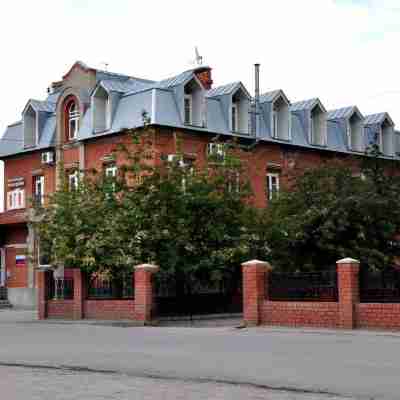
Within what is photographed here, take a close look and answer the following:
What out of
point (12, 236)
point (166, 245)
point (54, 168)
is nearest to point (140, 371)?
point (166, 245)

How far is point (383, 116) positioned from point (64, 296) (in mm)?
23633

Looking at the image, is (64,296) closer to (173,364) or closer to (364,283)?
(364,283)

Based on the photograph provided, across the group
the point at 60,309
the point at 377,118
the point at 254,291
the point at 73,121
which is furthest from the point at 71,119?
the point at 254,291

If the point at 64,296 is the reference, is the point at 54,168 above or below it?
above

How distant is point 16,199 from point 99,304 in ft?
62.4

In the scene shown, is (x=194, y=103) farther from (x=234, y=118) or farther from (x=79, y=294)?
(x=79, y=294)

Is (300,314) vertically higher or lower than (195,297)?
lower

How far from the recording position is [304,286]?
23391mm

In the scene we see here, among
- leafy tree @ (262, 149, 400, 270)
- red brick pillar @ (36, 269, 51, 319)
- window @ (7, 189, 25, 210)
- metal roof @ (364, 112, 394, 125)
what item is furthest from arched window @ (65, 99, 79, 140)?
metal roof @ (364, 112, 394, 125)

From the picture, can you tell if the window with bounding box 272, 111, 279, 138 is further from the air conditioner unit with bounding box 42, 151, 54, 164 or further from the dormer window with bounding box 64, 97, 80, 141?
the air conditioner unit with bounding box 42, 151, 54, 164

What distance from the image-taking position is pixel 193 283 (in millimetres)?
30016

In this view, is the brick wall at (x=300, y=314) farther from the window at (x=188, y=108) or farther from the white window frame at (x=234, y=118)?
the white window frame at (x=234, y=118)

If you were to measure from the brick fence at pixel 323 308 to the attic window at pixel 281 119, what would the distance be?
19838 millimetres

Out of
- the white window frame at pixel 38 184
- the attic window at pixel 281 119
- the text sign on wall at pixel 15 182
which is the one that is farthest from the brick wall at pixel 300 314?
the text sign on wall at pixel 15 182
